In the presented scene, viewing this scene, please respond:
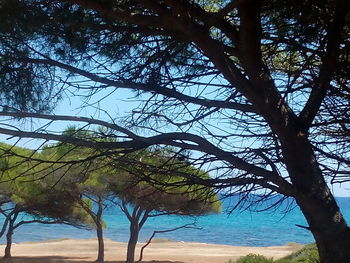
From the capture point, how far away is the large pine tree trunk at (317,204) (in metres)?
2.84

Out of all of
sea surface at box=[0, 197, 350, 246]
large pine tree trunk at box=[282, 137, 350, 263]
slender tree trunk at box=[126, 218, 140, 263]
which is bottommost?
large pine tree trunk at box=[282, 137, 350, 263]

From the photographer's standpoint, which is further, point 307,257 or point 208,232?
point 208,232

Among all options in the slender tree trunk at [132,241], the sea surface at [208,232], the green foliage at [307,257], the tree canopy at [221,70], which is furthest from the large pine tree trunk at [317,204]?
the sea surface at [208,232]

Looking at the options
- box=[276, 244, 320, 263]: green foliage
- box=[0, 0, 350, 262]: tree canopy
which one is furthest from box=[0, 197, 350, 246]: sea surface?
box=[0, 0, 350, 262]: tree canopy

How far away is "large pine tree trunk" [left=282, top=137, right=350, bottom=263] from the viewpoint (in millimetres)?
2842

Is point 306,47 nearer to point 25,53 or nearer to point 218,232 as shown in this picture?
point 25,53

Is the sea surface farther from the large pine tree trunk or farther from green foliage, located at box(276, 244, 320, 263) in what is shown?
the large pine tree trunk

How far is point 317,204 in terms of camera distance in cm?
292

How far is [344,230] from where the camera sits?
2.86 meters

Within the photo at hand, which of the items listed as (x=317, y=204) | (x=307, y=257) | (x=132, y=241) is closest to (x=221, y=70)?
(x=317, y=204)

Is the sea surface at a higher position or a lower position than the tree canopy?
higher

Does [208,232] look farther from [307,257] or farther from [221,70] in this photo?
[221,70]

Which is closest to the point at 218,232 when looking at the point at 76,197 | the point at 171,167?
the point at 76,197

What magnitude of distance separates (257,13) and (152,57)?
85 centimetres
